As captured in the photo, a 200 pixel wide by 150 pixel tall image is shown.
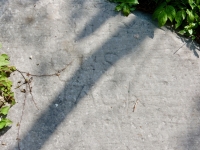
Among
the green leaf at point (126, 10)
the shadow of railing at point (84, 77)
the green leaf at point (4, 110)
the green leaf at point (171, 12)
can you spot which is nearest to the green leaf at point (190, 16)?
the green leaf at point (171, 12)

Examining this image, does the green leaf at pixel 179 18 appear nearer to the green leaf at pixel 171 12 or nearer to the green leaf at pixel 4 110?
the green leaf at pixel 171 12

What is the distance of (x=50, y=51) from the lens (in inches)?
117

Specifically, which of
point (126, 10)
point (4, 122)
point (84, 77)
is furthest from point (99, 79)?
point (4, 122)

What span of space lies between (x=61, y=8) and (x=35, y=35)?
45 centimetres

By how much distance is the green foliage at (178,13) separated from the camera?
10.2ft

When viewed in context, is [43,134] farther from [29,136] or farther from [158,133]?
[158,133]

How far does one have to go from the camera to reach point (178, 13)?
3127 millimetres

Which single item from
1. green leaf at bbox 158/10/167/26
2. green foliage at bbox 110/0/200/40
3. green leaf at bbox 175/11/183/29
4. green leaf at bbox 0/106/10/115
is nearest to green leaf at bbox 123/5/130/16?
green foliage at bbox 110/0/200/40

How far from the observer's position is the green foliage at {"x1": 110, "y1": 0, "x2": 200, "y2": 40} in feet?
10.2

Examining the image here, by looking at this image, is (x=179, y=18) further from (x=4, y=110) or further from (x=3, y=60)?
(x=4, y=110)

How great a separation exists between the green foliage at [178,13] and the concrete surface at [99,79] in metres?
0.10

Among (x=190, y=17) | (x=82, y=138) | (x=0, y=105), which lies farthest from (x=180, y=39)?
(x=0, y=105)

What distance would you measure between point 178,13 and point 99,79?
1.11 metres

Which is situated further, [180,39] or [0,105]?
[180,39]
